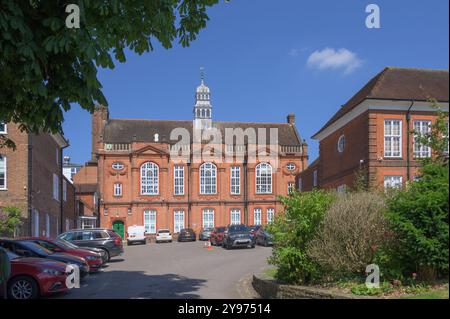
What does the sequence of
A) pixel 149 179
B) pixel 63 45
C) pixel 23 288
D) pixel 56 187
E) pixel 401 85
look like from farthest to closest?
1. pixel 149 179
2. pixel 56 187
3. pixel 401 85
4. pixel 23 288
5. pixel 63 45

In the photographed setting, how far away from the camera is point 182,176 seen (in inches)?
2474

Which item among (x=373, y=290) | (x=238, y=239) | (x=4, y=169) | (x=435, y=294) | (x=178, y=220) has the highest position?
(x=4, y=169)

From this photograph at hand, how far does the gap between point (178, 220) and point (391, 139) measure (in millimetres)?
33359

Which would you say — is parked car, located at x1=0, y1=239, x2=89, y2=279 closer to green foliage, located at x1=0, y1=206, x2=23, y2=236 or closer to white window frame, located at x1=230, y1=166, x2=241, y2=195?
green foliage, located at x1=0, y1=206, x2=23, y2=236

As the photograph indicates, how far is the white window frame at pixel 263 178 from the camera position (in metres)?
64.2

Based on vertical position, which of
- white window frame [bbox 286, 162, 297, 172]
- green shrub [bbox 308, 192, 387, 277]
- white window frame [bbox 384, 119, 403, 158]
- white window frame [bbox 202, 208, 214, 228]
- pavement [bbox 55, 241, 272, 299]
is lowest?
white window frame [bbox 202, 208, 214, 228]

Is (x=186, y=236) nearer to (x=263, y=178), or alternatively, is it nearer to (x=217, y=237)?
(x=217, y=237)

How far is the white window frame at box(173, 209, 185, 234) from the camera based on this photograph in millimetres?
61938

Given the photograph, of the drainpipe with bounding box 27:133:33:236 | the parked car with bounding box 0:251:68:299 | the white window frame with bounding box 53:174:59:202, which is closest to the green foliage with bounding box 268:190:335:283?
the parked car with bounding box 0:251:68:299

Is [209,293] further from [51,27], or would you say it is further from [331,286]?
[51,27]

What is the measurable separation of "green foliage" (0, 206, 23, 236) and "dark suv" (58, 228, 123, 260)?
9.33 feet

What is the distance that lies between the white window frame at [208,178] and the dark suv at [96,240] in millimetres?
36501

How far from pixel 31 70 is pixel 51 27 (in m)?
0.74

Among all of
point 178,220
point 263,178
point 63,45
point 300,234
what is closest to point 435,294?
point 300,234
